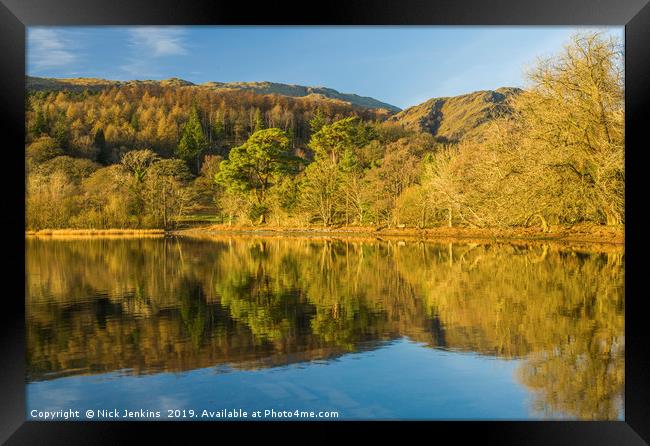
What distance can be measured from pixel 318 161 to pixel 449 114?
2329 cm

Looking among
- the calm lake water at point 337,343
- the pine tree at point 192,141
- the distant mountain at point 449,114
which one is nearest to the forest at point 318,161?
the pine tree at point 192,141

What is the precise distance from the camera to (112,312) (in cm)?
872

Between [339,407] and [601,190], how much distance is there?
49.3ft

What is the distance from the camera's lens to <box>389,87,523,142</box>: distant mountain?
156 ft

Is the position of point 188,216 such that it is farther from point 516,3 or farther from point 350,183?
point 516,3

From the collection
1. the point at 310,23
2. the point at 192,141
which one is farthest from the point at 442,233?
the point at 310,23

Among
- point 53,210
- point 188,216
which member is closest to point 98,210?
point 53,210

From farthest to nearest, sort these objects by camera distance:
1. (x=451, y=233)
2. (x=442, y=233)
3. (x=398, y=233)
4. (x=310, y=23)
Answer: (x=398, y=233)
(x=442, y=233)
(x=451, y=233)
(x=310, y=23)

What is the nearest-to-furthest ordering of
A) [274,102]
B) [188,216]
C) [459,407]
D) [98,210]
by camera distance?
[459,407], [98,210], [188,216], [274,102]

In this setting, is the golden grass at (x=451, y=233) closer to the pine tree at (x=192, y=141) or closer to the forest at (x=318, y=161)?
the forest at (x=318, y=161)

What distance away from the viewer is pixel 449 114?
51594 millimetres

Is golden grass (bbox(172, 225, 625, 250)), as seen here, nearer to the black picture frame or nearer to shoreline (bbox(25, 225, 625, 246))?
shoreline (bbox(25, 225, 625, 246))

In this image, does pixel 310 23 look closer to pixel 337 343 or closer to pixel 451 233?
pixel 337 343

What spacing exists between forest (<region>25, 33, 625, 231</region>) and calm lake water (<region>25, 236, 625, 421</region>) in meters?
6.12
